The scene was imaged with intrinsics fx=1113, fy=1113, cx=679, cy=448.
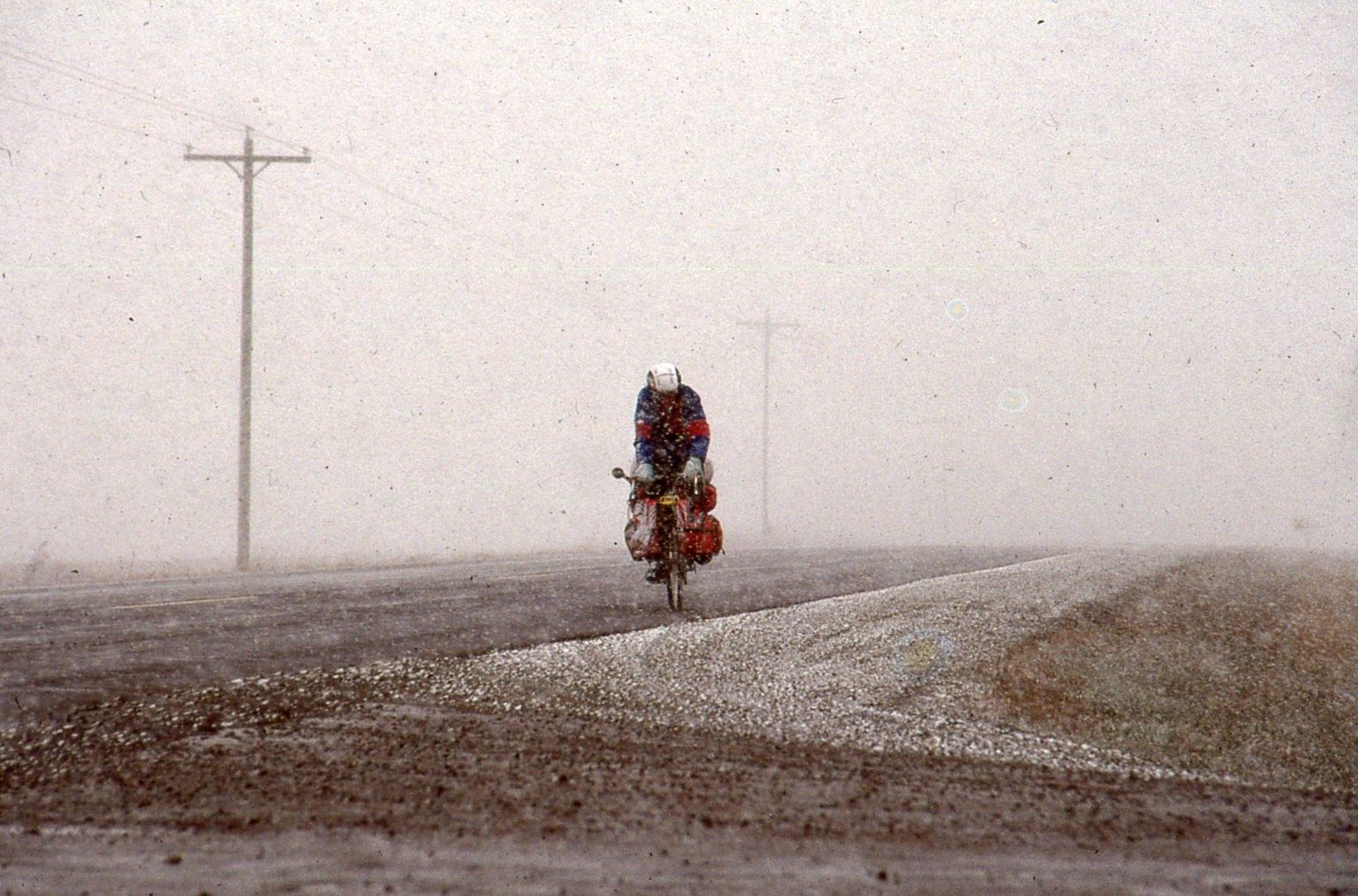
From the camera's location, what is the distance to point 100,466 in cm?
5044

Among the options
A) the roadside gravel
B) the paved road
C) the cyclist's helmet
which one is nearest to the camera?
the roadside gravel

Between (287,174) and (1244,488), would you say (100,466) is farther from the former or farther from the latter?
(1244,488)

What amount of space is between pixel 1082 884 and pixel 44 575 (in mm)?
19777

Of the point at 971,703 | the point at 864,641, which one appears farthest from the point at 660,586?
the point at 971,703

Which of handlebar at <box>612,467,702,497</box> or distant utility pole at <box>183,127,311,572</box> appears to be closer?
handlebar at <box>612,467,702,497</box>

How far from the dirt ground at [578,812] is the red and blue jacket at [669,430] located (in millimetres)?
5139

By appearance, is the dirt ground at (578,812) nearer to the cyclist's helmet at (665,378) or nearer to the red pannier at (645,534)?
the red pannier at (645,534)

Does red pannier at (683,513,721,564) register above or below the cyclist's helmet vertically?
below

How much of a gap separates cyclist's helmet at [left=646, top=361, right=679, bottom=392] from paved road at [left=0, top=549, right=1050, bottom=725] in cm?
190

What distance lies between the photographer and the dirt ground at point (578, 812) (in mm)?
2727

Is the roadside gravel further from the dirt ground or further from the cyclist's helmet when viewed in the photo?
the cyclist's helmet

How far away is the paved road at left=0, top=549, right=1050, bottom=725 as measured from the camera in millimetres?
5945

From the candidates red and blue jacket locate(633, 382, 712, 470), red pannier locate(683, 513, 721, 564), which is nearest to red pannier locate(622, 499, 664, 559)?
red pannier locate(683, 513, 721, 564)

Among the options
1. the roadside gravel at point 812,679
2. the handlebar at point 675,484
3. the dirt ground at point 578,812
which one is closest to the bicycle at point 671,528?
the handlebar at point 675,484
